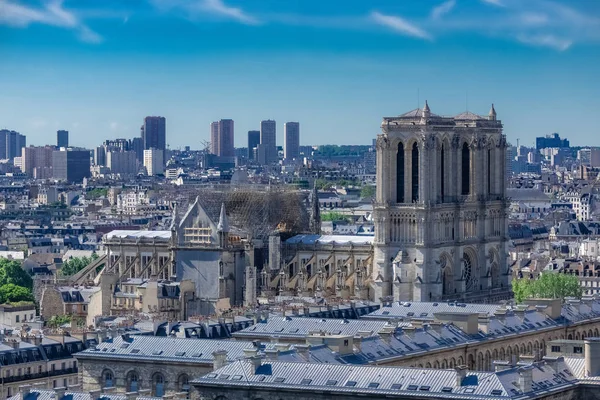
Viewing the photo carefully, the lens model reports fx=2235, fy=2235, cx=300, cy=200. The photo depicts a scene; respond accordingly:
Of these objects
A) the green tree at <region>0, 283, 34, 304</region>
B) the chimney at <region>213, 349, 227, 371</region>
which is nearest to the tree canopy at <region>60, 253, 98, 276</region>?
the green tree at <region>0, 283, 34, 304</region>

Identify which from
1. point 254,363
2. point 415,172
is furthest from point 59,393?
point 415,172

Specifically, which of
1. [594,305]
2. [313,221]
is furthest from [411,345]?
[313,221]

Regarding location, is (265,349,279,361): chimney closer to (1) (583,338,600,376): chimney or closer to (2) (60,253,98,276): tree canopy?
(1) (583,338,600,376): chimney

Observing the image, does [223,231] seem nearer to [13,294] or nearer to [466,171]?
[466,171]

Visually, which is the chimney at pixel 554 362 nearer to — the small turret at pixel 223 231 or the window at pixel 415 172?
the window at pixel 415 172

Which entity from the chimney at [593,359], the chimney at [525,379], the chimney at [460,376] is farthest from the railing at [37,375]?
A: the chimney at [525,379]

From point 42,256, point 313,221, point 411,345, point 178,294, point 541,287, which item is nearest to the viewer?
point 411,345

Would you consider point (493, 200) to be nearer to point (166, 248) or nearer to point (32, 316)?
point (166, 248)
